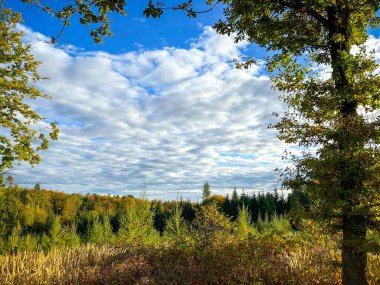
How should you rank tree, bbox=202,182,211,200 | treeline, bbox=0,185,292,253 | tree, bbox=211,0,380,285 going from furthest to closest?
tree, bbox=202,182,211,200 < treeline, bbox=0,185,292,253 < tree, bbox=211,0,380,285

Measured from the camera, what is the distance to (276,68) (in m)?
8.64

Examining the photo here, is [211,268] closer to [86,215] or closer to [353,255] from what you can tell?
[353,255]

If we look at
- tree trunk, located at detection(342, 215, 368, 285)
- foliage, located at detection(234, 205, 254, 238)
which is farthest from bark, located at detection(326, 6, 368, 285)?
foliage, located at detection(234, 205, 254, 238)

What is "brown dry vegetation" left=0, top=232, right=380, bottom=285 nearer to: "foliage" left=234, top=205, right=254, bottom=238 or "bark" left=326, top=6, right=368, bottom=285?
"bark" left=326, top=6, right=368, bottom=285

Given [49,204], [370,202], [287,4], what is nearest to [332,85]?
[287,4]

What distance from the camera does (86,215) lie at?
64375 mm

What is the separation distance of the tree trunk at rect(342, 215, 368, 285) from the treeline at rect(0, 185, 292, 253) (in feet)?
40.2

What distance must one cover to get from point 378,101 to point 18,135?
1755 cm

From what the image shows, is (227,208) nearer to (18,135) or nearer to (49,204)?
(49,204)

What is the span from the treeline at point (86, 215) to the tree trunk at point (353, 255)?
12256 mm

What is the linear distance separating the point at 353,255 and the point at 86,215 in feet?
203

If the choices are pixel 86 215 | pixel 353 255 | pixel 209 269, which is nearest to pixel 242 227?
pixel 209 269

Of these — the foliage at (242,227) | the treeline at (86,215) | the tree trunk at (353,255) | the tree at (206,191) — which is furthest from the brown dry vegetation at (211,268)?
the tree at (206,191)

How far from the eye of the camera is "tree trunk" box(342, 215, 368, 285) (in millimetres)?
7176
